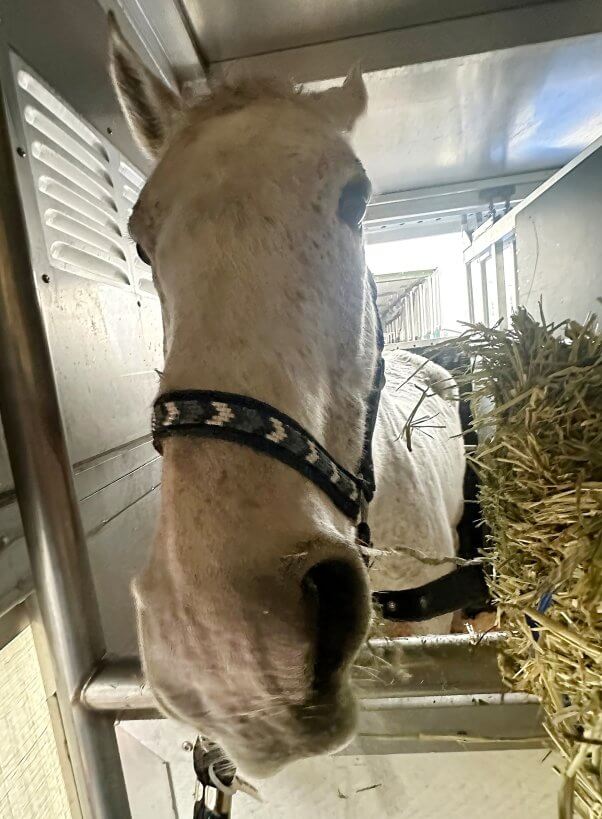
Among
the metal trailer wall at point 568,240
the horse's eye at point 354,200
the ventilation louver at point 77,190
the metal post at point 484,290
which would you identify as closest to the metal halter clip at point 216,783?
the horse's eye at point 354,200

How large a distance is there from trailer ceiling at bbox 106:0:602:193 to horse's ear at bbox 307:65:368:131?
54 centimetres

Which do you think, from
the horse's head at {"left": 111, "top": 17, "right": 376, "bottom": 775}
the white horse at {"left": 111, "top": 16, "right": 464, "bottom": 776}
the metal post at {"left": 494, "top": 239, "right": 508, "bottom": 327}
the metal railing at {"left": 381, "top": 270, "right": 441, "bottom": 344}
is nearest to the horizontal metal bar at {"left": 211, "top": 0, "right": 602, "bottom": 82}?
the white horse at {"left": 111, "top": 16, "right": 464, "bottom": 776}

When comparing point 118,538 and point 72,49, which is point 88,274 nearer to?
point 72,49

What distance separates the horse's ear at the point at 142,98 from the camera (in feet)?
3.31

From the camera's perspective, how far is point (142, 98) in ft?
3.49

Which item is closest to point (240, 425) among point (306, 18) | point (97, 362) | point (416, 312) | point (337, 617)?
point (337, 617)

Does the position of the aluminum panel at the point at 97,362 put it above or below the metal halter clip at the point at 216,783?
above

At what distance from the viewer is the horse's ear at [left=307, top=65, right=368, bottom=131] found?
103cm

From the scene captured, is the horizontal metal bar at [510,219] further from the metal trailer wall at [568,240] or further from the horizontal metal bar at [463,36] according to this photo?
the horizontal metal bar at [463,36]

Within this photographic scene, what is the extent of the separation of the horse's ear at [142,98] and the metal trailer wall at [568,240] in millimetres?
1134

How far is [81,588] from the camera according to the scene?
2.17ft

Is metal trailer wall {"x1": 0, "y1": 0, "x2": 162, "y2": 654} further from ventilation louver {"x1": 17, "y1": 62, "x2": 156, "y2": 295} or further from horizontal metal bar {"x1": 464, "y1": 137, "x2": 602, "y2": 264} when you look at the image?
horizontal metal bar {"x1": 464, "y1": 137, "x2": 602, "y2": 264}

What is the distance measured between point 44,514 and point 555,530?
2.06 feet

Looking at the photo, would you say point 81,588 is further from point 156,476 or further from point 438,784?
point 156,476
